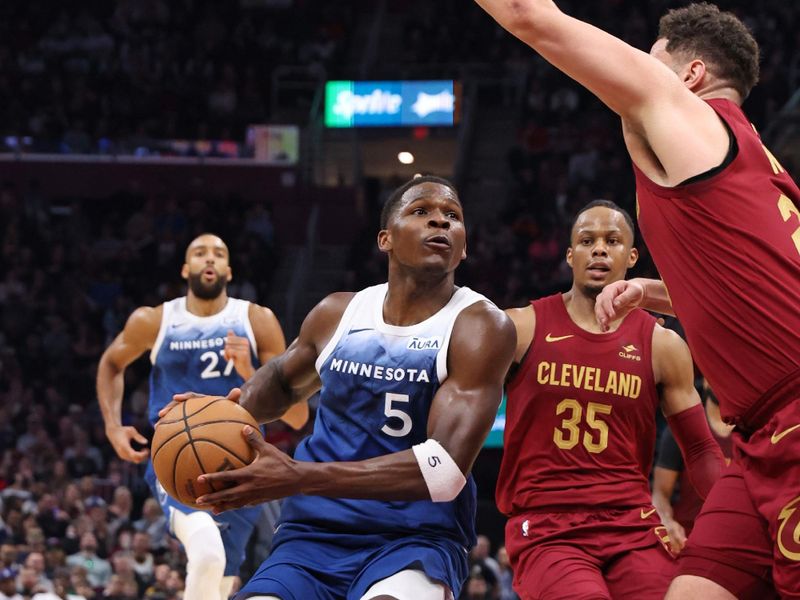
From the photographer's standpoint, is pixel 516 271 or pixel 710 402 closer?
pixel 710 402

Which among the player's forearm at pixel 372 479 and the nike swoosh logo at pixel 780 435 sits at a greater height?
the nike swoosh logo at pixel 780 435

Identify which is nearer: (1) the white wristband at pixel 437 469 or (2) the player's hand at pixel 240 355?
(1) the white wristband at pixel 437 469

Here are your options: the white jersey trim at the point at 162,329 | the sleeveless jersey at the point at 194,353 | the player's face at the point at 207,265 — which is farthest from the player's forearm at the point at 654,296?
the white jersey trim at the point at 162,329

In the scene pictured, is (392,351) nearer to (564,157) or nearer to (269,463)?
(269,463)

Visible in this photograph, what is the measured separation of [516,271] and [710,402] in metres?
9.20

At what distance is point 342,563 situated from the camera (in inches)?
159

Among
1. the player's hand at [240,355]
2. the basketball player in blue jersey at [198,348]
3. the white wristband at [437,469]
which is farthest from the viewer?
the basketball player in blue jersey at [198,348]

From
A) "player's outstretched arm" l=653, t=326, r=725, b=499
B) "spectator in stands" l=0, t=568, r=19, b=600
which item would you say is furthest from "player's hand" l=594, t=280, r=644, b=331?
"spectator in stands" l=0, t=568, r=19, b=600

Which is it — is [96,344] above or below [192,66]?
below

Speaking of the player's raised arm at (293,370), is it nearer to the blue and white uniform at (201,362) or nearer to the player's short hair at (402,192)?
the player's short hair at (402,192)

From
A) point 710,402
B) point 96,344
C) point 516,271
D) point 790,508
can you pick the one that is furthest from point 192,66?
point 790,508

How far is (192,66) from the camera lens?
2152cm

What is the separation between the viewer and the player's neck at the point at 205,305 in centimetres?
812

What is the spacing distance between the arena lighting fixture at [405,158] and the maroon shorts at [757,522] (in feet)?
57.6
